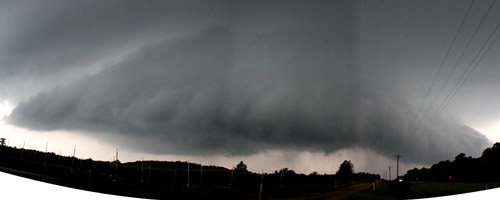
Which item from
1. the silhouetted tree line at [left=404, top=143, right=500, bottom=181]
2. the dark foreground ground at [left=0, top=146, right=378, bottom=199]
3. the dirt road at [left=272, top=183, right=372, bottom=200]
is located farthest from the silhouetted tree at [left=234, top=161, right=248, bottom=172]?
the dirt road at [left=272, top=183, right=372, bottom=200]

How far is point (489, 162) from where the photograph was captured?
113 inches

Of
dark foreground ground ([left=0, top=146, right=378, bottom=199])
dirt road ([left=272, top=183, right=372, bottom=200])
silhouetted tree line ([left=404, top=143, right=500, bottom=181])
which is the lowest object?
dirt road ([left=272, top=183, right=372, bottom=200])

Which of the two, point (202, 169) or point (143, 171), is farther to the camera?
point (202, 169)

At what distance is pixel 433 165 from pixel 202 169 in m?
2.49

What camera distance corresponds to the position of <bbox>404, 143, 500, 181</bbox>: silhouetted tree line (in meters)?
2.84

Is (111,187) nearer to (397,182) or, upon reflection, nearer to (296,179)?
(296,179)

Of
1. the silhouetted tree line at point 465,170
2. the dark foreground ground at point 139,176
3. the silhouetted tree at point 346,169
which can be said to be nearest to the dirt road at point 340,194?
the dark foreground ground at point 139,176

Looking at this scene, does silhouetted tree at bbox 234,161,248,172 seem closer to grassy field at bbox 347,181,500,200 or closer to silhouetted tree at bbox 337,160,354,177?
silhouetted tree at bbox 337,160,354,177

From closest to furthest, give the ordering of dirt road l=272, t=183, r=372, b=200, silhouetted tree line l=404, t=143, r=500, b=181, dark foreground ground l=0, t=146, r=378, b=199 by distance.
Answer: dark foreground ground l=0, t=146, r=378, b=199 < silhouetted tree line l=404, t=143, r=500, b=181 < dirt road l=272, t=183, r=372, b=200

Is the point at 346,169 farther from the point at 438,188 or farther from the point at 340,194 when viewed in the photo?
the point at 340,194

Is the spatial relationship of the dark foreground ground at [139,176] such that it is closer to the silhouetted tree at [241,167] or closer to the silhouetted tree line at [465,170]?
the silhouetted tree at [241,167]

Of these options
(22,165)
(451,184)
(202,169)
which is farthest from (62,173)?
(451,184)

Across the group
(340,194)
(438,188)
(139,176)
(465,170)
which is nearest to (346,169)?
(438,188)

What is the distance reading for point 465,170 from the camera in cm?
316
